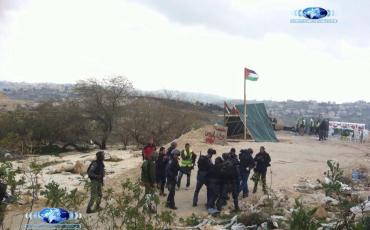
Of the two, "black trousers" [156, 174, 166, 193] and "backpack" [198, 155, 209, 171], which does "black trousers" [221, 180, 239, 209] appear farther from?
"black trousers" [156, 174, 166, 193]

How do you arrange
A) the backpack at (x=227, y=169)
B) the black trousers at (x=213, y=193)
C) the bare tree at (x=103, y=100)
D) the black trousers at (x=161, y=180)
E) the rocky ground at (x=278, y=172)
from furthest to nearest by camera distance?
the bare tree at (x=103, y=100)
the black trousers at (x=161, y=180)
the rocky ground at (x=278, y=172)
the black trousers at (x=213, y=193)
the backpack at (x=227, y=169)

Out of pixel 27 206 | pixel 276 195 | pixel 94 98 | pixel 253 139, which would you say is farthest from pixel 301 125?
pixel 27 206

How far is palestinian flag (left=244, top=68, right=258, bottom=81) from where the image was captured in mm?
27984

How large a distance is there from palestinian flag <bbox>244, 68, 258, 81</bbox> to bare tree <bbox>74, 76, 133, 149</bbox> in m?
13.8

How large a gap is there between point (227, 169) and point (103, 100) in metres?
28.6

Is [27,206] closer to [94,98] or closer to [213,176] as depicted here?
[213,176]

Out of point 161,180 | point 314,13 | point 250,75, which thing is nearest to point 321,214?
point 161,180

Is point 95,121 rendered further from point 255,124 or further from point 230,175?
point 230,175

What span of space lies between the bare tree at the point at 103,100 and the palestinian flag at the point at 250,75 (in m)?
13.8

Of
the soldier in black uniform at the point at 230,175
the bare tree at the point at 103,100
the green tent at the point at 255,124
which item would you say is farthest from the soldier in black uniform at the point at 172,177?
the bare tree at the point at 103,100

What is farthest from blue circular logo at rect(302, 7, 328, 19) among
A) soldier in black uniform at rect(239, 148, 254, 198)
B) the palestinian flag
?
the palestinian flag

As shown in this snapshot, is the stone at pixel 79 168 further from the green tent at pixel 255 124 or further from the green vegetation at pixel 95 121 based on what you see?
the green vegetation at pixel 95 121

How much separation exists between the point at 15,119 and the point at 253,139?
1786 cm

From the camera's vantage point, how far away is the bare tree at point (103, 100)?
38656 mm
